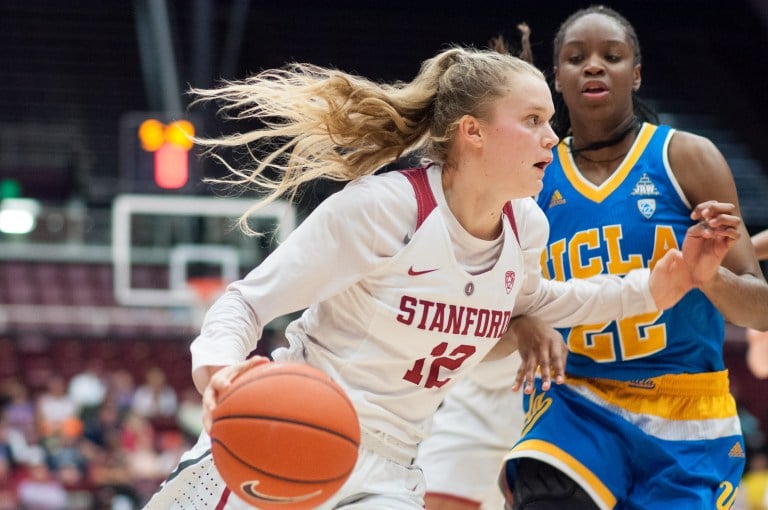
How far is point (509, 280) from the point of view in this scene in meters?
3.29

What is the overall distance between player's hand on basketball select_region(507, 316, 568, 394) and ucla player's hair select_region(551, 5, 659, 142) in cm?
74

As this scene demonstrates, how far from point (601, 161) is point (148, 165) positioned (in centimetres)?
888

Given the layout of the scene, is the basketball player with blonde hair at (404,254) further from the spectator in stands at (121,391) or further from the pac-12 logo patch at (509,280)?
the spectator in stands at (121,391)

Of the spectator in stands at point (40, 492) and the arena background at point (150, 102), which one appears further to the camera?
the arena background at point (150, 102)

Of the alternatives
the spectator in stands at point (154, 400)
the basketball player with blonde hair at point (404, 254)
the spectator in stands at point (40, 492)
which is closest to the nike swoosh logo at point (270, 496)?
the basketball player with blonde hair at point (404, 254)

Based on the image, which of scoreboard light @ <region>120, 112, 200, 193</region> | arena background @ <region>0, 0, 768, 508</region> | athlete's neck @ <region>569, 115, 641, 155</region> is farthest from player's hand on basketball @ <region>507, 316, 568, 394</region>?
arena background @ <region>0, 0, 768, 508</region>

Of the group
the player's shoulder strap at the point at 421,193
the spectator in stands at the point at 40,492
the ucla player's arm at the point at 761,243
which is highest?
the player's shoulder strap at the point at 421,193

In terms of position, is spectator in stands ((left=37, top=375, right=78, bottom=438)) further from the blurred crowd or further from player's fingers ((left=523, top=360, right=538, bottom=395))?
player's fingers ((left=523, top=360, right=538, bottom=395))

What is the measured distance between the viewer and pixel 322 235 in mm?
3055

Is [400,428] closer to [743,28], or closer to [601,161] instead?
[601,161]

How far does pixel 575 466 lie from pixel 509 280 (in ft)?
2.15

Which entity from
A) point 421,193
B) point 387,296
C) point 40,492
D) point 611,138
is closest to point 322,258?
point 387,296

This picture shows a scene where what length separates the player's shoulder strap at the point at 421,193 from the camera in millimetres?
3172

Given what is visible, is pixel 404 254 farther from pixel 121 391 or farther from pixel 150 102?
pixel 150 102
